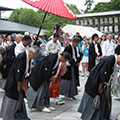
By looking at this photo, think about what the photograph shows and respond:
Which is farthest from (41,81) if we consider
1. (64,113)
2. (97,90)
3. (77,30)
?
(77,30)

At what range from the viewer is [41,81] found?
4.77m

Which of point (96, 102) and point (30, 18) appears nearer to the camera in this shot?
point (96, 102)

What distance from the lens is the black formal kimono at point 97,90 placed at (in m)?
3.76

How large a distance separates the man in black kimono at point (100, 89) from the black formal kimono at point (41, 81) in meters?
0.97

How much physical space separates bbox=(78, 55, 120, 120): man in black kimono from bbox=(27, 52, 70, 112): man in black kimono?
937 millimetres

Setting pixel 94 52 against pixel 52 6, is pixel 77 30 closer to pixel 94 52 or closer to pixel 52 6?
pixel 94 52

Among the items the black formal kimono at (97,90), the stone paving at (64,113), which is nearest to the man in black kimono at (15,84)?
the stone paving at (64,113)

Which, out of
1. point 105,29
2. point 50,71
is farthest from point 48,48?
point 105,29

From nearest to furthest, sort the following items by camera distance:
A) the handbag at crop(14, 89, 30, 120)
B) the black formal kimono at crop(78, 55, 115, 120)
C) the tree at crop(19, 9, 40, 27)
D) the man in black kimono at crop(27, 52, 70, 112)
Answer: the black formal kimono at crop(78, 55, 115, 120) < the handbag at crop(14, 89, 30, 120) < the man in black kimono at crop(27, 52, 70, 112) < the tree at crop(19, 9, 40, 27)

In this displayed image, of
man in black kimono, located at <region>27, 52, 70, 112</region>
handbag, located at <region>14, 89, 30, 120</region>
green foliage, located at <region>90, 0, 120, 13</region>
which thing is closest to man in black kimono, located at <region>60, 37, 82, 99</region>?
man in black kimono, located at <region>27, 52, 70, 112</region>

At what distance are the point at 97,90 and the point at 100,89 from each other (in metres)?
0.06

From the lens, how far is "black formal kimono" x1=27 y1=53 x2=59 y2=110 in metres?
4.72

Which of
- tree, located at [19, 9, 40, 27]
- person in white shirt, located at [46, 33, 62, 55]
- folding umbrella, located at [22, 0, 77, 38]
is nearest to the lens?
folding umbrella, located at [22, 0, 77, 38]

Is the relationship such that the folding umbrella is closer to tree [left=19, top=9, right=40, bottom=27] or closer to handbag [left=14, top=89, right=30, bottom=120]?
handbag [left=14, top=89, right=30, bottom=120]
